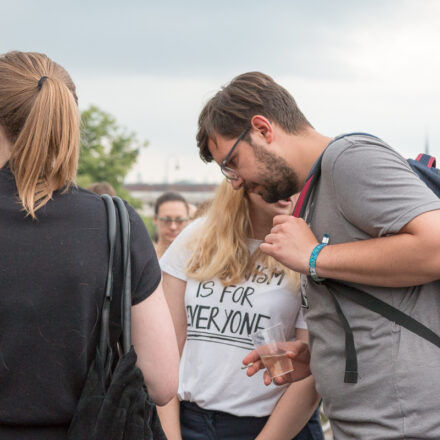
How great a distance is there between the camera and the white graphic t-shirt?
9.95ft

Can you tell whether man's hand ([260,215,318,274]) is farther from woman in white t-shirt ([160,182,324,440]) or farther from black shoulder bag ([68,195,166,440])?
woman in white t-shirt ([160,182,324,440])

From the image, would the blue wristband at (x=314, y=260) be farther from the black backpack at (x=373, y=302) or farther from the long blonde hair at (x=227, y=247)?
the long blonde hair at (x=227, y=247)

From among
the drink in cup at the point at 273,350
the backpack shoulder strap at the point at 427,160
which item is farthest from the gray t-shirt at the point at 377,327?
the drink in cup at the point at 273,350

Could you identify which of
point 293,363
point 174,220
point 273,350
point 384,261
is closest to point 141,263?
point 384,261

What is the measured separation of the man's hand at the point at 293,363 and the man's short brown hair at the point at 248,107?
2.87 feet

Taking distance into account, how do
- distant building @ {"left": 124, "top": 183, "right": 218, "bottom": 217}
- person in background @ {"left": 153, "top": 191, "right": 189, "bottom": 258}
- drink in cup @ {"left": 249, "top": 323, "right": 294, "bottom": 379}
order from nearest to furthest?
drink in cup @ {"left": 249, "top": 323, "right": 294, "bottom": 379} < person in background @ {"left": 153, "top": 191, "right": 189, "bottom": 258} < distant building @ {"left": 124, "top": 183, "right": 218, "bottom": 217}

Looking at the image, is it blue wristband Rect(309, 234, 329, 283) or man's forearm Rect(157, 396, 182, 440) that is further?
man's forearm Rect(157, 396, 182, 440)

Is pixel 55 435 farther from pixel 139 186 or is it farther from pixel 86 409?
pixel 139 186

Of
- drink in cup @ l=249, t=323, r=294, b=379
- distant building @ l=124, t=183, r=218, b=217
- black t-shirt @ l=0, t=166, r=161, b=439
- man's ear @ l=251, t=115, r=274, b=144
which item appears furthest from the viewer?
distant building @ l=124, t=183, r=218, b=217

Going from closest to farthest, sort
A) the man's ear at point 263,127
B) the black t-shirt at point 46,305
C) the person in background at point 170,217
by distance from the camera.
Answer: the black t-shirt at point 46,305
the man's ear at point 263,127
the person in background at point 170,217

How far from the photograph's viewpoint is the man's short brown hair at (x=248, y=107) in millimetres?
2826

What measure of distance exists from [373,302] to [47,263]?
99 cm

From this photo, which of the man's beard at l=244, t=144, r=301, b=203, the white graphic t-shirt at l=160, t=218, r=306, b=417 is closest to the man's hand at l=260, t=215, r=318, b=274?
the man's beard at l=244, t=144, r=301, b=203

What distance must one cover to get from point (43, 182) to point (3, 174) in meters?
0.11
